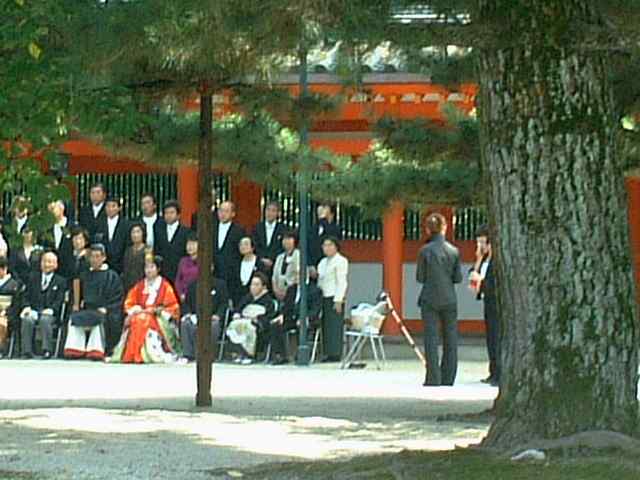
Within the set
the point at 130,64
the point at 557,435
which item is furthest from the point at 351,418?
the point at 557,435

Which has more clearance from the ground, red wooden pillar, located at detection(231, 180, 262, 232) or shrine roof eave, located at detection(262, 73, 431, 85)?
shrine roof eave, located at detection(262, 73, 431, 85)

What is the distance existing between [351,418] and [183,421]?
54.5 inches

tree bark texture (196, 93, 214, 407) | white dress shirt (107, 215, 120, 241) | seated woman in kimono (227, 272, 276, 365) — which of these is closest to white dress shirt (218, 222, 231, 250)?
seated woman in kimono (227, 272, 276, 365)

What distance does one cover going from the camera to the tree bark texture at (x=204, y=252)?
1422 centimetres

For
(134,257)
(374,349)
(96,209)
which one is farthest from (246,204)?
(374,349)

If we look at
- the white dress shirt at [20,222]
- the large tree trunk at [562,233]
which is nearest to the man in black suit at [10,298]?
the white dress shirt at [20,222]

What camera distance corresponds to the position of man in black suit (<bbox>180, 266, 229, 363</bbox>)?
69.6 ft

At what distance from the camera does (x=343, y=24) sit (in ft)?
30.6

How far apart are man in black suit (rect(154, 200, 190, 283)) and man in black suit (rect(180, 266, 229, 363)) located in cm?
61

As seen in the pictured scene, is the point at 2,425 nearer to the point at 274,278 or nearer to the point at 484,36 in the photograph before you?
the point at 484,36

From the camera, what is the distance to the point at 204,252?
47.5 ft

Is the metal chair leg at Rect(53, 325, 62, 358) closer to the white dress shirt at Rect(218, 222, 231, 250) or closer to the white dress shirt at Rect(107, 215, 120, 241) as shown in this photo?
the white dress shirt at Rect(107, 215, 120, 241)

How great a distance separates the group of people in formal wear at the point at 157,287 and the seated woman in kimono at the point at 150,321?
12 millimetres

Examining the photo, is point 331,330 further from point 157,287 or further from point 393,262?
point 393,262
